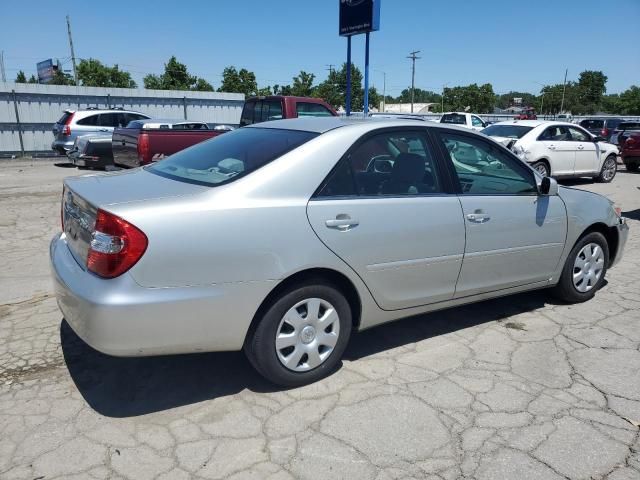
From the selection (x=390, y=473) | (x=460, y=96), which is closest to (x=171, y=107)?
(x=390, y=473)

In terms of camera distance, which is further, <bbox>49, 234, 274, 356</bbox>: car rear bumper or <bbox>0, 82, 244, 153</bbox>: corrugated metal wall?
<bbox>0, 82, 244, 153</bbox>: corrugated metal wall

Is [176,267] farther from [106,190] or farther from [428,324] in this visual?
[428,324]

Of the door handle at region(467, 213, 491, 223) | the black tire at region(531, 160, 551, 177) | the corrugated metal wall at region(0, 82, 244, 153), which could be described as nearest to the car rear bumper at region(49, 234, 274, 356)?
the door handle at region(467, 213, 491, 223)

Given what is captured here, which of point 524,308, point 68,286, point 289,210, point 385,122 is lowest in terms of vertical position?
point 524,308

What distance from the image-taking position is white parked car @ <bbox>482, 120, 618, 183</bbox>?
38.9 ft

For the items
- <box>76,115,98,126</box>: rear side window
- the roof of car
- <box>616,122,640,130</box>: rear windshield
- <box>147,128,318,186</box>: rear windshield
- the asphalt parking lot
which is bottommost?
the asphalt parking lot

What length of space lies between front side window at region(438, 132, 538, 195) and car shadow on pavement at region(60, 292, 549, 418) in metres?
1.17

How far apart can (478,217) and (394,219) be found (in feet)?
2.54

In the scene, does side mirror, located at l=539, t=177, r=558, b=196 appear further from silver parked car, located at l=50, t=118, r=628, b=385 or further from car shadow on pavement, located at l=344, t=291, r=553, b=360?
car shadow on pavement, located at l=344, t=291, r=553, b=360

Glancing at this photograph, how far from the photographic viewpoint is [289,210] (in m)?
2.98

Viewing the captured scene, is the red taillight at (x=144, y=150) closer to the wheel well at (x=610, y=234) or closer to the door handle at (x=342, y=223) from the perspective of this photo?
the door handle at (x=342, y=223)

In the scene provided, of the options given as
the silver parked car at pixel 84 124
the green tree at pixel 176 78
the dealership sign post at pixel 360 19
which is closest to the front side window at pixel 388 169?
the dealership sign post at pixel 360 19

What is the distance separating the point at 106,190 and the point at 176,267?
781 millimetres

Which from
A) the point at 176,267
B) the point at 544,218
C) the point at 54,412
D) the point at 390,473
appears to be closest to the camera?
the point at 390,473
